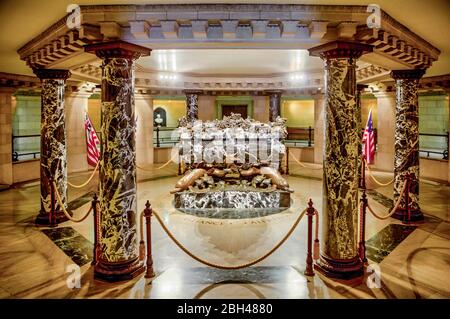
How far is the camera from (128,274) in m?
5.21

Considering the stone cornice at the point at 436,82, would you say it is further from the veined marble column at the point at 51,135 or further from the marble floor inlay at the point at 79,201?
the marble floor inlay at the point at 79,201

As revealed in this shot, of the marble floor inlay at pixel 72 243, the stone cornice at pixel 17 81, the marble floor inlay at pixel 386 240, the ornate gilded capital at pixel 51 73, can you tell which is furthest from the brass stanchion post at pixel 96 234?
the stone cornice at pixel 17 81

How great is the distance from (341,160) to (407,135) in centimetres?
386

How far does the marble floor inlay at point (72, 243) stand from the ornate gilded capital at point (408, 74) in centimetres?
730

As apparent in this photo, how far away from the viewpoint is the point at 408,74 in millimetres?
7930

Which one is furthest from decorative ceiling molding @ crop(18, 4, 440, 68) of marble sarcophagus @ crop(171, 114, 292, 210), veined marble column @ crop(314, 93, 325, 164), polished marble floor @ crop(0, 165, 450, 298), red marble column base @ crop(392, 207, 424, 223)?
veined marble column @ crop(314, 93, 325, 164)

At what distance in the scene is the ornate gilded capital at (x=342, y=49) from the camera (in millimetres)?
5001

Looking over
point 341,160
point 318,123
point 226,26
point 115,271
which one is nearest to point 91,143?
point 115,271

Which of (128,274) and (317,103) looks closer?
(128,274)

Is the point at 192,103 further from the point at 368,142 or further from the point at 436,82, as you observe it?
the point at 436,82

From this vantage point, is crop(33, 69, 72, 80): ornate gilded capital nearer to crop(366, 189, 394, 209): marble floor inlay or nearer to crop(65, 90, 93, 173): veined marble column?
crop(65, 90, 93, 173): veined marble column
